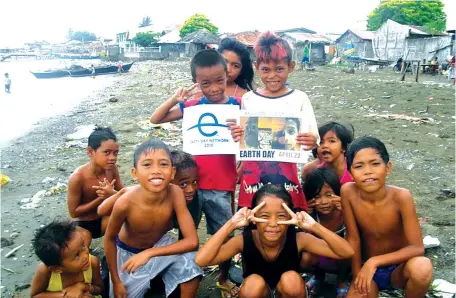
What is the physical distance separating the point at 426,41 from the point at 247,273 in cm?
3052

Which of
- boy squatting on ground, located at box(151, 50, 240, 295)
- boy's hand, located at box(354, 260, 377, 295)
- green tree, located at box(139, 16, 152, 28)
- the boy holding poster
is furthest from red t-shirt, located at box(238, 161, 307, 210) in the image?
green tree, located at box(139, 16, 152, 28)

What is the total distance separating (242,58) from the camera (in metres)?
3.69

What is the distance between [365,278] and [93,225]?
8.33ft

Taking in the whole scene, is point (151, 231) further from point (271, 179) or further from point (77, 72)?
point (77, 72)

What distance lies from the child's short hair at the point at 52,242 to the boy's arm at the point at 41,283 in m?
0.09

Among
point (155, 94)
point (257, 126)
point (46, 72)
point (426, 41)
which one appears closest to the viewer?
point (257, 126)

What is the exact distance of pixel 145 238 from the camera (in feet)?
9.87

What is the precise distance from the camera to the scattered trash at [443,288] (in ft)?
9.88

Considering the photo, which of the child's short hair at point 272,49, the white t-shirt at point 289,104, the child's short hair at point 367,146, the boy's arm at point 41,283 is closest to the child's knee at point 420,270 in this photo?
the child's short hair at point 367,146

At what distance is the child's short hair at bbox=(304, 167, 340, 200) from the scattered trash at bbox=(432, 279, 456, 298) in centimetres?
109

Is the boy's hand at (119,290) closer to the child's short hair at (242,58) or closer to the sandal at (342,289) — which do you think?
the sandal at (342,289)

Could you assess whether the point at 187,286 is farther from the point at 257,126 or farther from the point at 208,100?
the point at 208,100

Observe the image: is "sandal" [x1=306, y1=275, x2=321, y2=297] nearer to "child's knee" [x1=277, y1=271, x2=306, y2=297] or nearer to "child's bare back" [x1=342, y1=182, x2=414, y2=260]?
"child's bare back" [x1=342, y1=182, x2=414, y2=260]

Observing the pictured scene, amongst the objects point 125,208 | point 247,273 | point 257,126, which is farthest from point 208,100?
point 247,273
